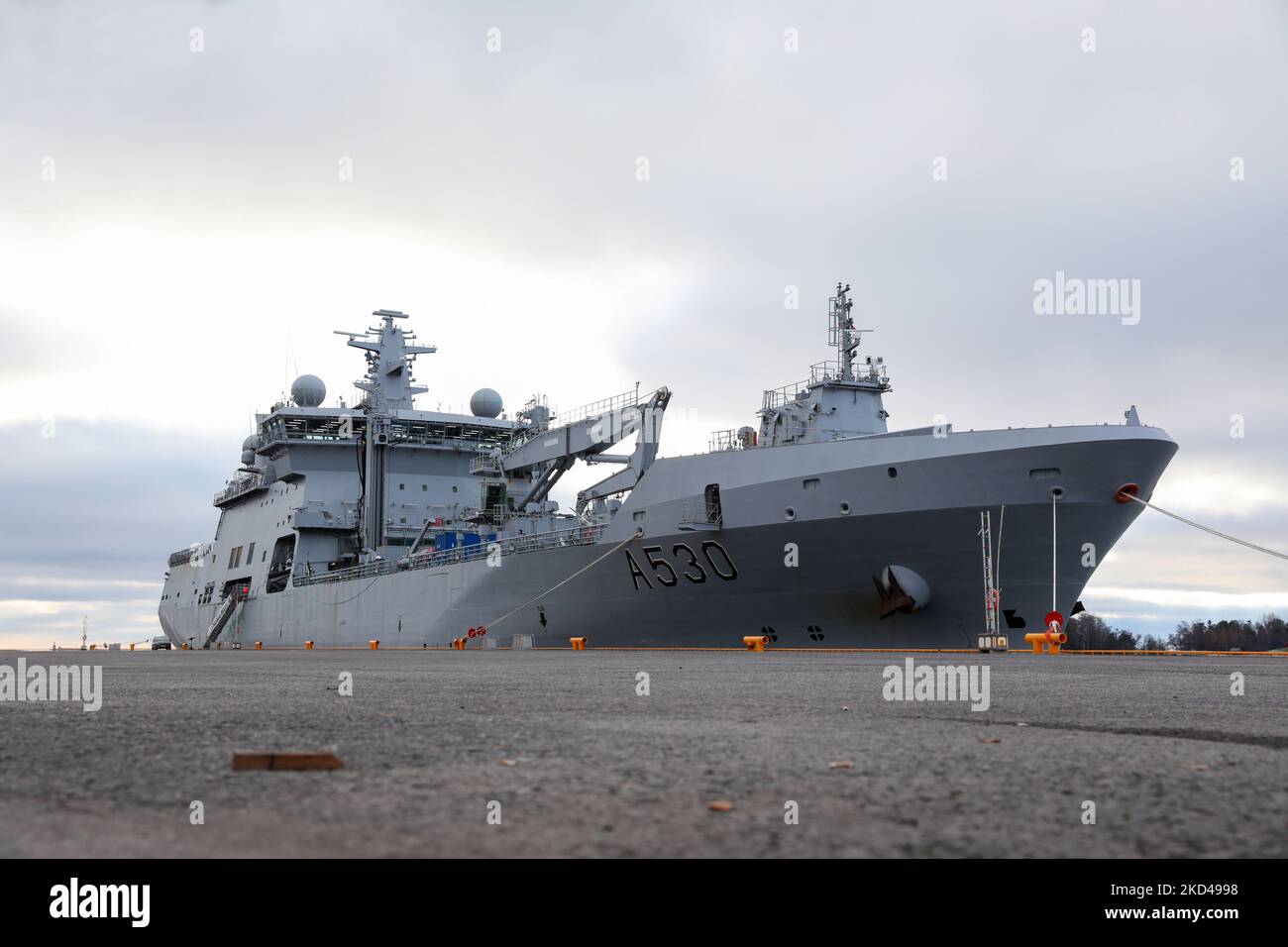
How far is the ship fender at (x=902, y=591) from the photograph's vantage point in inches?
844

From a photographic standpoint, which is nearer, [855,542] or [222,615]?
[855,542]

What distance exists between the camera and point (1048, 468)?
2066cm

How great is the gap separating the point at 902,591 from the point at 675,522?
5810 mm

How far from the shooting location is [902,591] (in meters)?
21.5

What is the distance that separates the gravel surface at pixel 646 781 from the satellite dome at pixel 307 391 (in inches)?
1640

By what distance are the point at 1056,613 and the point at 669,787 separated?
19.4m
